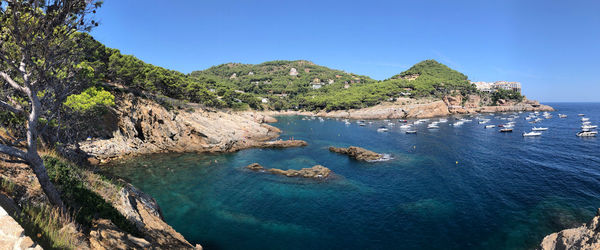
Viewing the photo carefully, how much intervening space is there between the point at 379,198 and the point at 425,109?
388 ft

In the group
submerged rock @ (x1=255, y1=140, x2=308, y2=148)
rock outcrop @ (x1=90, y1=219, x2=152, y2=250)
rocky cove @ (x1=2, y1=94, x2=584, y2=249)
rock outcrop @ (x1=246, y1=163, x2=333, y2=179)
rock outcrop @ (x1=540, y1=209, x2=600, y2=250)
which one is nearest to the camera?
rock outcrop @ (x1=90, y1=219, x2=152, y2=250)

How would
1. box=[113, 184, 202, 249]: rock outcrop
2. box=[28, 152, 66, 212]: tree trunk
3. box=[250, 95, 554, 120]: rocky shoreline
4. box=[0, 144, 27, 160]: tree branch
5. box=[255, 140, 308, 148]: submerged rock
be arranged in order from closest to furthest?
box=[0, 144, 27, 160]: tree branch
box=[28, 152, 66, 212]: tree trunk
box=[113, 184, 202, 249]: rock outcrop
box=[255, 140, 308, 148]: submerged rock
box=[250, 95, 554, 120]: rocky shoreline

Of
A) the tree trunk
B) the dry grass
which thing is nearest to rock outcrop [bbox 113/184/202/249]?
the dry grass

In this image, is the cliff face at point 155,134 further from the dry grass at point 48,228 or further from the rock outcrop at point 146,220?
the dry grass at point 48,228

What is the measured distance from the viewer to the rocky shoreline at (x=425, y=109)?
437 ft

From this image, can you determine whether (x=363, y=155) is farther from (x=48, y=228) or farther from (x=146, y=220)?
(x=48, y=228)

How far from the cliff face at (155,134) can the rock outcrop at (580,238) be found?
1912 inches

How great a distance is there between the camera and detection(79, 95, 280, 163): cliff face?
145ft

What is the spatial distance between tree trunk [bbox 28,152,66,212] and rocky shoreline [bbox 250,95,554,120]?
413ft

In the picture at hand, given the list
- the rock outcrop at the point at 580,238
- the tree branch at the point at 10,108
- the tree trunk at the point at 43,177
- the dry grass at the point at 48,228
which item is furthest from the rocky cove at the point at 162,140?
the rock outcrop at the point at 580,238

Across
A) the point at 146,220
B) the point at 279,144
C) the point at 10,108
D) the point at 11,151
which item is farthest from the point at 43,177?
the point at 279,144

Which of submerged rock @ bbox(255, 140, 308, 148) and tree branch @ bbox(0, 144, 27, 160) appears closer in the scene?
tree branch @ bbox(0, 144, 27, 160)

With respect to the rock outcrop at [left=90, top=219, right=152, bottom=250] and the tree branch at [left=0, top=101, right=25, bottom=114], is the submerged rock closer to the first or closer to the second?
the rock outcrop at [left=90, top=219, right=152, bottom=250]

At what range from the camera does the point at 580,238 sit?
46.8 ft
